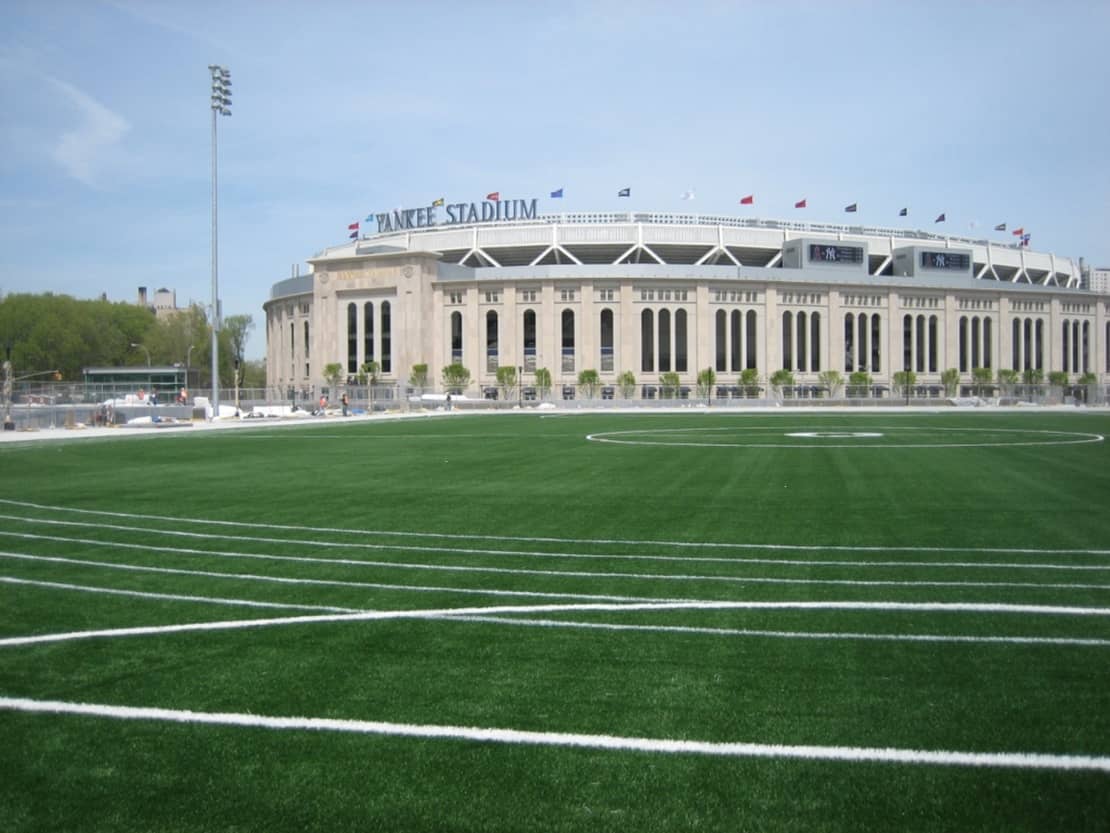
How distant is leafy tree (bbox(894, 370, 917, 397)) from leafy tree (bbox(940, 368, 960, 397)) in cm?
396

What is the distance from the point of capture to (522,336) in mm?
113688

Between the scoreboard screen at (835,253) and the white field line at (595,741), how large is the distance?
11893 centimetres

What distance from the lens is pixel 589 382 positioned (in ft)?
359

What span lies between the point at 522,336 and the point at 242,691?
108m

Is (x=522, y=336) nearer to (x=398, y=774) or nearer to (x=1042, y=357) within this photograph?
(x=1042, y=357)

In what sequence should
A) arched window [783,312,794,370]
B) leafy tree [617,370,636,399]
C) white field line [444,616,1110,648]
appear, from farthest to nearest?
arched window [783,312,794,370]
leafy tree [617,370,636,399]
white field line [444,616,1110,648]

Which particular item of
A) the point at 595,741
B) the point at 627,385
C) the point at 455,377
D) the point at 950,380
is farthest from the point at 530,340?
the point at 595,741

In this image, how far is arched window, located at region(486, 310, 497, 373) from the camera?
115562 millimetres

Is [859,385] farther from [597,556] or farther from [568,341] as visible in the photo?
[597,556]

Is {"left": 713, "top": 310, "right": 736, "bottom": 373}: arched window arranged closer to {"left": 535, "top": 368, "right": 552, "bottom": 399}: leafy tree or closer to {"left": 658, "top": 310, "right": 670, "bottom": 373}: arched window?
{"left": 658, "top": 310, "right": 670, "bottom": 373}: arched window

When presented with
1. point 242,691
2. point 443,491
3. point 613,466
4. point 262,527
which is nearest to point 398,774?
point 242,691

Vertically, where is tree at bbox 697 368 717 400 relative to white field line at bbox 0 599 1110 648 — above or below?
above

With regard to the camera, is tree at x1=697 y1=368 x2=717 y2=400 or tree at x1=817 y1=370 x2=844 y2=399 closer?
tree at x1=697 y1=368 x2=717 y2=400

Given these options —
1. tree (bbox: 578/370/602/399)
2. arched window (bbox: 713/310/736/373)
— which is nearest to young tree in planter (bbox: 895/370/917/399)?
arched window (bbox: 713/310/736/373)
